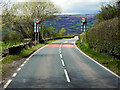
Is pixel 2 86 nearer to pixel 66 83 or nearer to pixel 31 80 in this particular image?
A: pixel 31 80

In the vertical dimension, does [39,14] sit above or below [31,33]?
above

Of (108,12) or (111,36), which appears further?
(108,12)

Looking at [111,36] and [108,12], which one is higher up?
[108,12]

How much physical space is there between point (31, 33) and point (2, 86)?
37.3m

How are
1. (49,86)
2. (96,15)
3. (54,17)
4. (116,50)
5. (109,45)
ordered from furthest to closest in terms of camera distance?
1. (54,17)
2. (96,15)
3. (109,45)
4. (116,50)
5. (49,86)

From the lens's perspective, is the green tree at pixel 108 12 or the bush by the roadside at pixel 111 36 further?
the green tree at pixel 108 12

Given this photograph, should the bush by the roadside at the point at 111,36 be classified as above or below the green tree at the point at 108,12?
below

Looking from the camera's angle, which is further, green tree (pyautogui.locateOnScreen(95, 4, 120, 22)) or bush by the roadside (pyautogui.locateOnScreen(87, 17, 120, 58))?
green tree (pyautogui.locateOnScreen(95, 4, 120, 22))

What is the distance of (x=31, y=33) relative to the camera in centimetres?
4475

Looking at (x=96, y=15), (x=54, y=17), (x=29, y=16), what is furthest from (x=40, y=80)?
(x=54, y=17)

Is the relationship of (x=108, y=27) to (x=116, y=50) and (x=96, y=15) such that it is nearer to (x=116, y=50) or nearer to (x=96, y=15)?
(x=116, y=50)

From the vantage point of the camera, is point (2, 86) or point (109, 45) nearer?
point (2, 86)

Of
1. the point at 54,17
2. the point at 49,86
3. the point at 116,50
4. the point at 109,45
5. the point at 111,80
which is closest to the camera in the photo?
the point at 49,86

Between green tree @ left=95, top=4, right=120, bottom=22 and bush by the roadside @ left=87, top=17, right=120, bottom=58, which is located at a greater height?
green tree @ left=95, top=4, right=120, bottom=22
